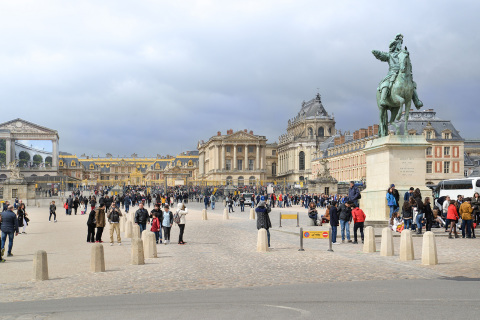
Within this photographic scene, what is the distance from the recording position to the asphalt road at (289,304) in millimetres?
9188

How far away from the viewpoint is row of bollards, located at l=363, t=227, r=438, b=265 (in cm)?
1513

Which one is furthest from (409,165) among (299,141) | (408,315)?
(299,141)

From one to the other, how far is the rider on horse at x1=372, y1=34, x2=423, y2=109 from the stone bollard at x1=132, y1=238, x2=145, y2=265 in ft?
34.7

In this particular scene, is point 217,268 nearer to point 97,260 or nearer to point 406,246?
Answer: point 97,260

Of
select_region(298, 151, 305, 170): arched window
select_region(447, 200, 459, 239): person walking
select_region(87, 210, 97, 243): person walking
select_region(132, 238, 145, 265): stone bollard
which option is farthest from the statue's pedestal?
select_region(298, 151, 305, 170): arched window

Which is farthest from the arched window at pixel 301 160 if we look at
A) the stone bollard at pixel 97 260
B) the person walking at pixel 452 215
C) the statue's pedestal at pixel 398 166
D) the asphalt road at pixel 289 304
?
the asphalt road at pixel 289 304

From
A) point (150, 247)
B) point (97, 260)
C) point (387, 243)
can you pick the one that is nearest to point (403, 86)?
point (387, 243)

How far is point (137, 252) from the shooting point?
54.8 feet

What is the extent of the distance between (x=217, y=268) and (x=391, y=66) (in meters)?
11.0

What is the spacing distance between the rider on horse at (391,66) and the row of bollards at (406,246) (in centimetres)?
644

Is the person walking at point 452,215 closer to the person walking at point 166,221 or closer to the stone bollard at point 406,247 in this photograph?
the stone bollard at point 406,247

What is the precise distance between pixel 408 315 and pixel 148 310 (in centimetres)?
390

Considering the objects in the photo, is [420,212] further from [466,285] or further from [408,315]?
[408,315]

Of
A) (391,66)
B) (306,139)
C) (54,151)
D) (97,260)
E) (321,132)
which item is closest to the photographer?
(97,260)
